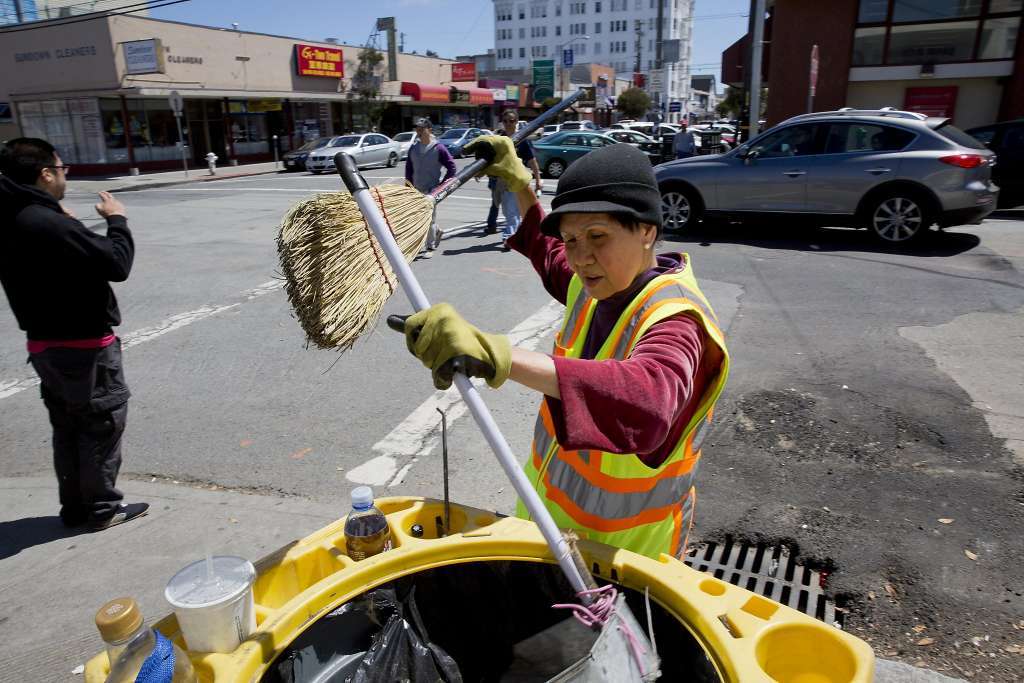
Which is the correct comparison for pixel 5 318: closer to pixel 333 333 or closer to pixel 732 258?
pixel 333 333

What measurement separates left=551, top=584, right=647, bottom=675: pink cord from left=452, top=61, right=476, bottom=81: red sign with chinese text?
49035 millimetres

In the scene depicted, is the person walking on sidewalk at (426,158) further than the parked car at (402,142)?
No

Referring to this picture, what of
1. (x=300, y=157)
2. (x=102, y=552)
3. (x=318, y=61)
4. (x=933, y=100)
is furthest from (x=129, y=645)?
(x=318, y=61)

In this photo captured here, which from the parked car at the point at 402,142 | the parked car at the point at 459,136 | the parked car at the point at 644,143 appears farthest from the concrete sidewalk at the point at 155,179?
the parked car at the point at 644,143

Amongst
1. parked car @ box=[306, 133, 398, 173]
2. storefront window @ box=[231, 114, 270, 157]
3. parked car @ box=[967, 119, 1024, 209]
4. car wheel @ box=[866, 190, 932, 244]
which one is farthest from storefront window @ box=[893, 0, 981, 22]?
storefront window @ box=[231, 114, 270, 157]

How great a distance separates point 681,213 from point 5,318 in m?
9.14

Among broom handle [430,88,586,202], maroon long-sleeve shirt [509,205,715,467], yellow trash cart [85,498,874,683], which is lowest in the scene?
yellow trash cart [85,498,874,683]

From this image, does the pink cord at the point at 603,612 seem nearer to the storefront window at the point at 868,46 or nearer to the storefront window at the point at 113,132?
the storefront window at the point at 868,46

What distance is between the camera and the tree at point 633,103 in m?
65.0

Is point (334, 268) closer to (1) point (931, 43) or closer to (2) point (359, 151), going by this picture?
(1) point (931, 43)

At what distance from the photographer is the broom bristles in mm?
1846

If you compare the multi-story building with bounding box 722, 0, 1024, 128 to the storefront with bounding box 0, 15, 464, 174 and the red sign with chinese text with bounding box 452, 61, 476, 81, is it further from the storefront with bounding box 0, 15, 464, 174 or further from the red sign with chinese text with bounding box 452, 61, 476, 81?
the red sign with chinese text with bounding box 452, 61, 476, 81

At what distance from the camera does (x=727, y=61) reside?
25109 millimetres

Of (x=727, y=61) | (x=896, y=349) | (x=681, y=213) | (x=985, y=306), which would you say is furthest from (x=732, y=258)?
(x=727, y=61)
